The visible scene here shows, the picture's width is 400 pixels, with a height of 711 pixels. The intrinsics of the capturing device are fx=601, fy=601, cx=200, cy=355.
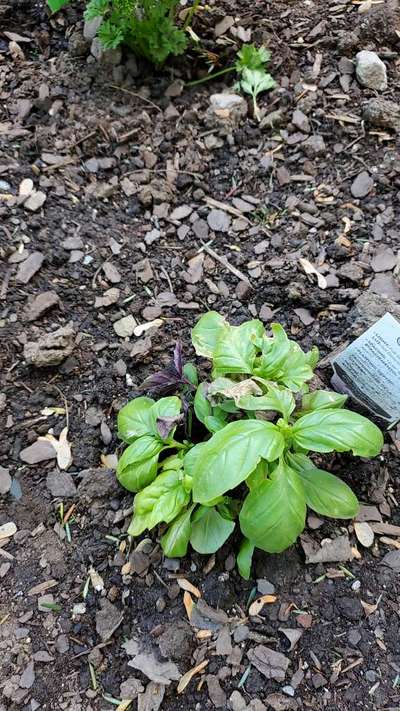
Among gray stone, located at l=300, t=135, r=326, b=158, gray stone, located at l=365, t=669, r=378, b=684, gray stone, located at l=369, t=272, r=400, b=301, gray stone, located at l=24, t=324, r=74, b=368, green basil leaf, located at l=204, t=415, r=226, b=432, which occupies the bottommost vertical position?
gray stone, located at l=365, t=669, r=378, b=684

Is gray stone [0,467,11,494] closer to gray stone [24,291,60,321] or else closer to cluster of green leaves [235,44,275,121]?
gray stone [24,291,60,321]

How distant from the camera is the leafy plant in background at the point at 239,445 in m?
1.41

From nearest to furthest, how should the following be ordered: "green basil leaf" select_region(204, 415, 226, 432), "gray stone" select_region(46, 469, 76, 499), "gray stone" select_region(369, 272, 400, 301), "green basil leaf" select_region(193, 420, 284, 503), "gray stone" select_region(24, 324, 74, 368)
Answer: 1. "green basil leaf" select_region(193, 420, 284, 503)
2. "green basil leaf" select_region(204, 415, 226, 432)
3. "gray stone" select_region(46, 469, 76, 499)
4. "gray stone" select_region(24, 324, 74, 368)
5. "gray stone" select_region(369, 272, 400, 301)

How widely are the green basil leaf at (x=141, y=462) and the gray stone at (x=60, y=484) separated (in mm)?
240

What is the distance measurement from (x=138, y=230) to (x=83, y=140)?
1.54ft

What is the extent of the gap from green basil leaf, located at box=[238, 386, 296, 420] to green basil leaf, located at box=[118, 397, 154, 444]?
35 cm

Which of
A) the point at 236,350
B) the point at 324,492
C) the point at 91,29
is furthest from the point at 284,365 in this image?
the point at 91,29

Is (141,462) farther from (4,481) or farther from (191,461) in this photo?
(4,481)

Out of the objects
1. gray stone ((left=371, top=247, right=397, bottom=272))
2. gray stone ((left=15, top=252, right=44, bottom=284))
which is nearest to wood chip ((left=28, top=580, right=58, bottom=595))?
gray stone ((left=15, top=252, right=44, bottom=284))

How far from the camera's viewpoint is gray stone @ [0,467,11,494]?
184 centimetres

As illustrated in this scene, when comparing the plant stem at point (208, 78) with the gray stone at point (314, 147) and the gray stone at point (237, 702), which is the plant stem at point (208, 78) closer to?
the gray stone at point (314, 147)

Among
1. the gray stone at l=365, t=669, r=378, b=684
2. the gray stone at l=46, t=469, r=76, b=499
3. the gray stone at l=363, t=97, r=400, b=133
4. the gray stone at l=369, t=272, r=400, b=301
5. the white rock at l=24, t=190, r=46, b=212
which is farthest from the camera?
the gray stone at l=363, t=97, r=400, b=133

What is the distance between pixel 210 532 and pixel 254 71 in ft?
6.43

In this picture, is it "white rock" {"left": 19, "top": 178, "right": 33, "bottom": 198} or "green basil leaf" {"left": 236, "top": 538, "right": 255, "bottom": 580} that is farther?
"white rock" {"left": 19, "top": 178, "right": 33, "bottom": 198}
